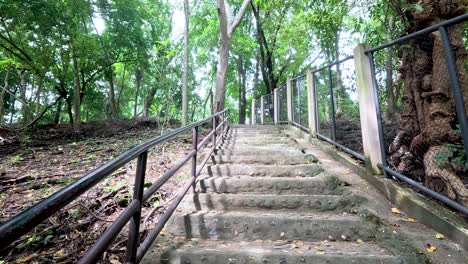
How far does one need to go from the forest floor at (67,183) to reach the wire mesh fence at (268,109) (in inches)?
222

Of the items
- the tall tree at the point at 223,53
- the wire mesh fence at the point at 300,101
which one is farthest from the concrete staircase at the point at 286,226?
the tall tree at the point at 223,53

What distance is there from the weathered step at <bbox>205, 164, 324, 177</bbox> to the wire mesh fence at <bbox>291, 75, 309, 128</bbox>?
8.96 ft

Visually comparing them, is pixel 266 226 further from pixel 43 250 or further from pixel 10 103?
pixel 10 103

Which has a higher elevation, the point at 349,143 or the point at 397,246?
the point at 349,143

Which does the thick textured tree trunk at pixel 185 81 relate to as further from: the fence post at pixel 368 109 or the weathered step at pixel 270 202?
the fence post at pixel 368 109

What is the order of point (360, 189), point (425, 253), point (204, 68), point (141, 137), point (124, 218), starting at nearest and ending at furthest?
point (124, 218), point (425, 253), point (360, 189), point (141, 137), point (204, 68)

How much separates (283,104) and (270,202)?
22.0 feet

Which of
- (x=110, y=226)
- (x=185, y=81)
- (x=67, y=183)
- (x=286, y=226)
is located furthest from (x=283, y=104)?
(x=110, y=226)

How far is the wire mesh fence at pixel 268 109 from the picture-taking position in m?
12.1

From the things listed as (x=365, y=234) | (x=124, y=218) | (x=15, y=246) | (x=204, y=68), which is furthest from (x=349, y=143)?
(x=204, y=68)

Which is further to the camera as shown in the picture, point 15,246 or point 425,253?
point 15,246

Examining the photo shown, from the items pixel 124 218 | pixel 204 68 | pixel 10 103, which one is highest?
pixel 204 68

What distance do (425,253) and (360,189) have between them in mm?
1098

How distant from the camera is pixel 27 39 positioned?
7816 mm
